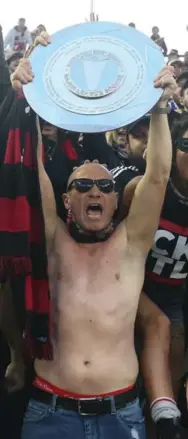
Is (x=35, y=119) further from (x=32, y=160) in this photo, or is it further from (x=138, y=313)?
(x=138, y=313)

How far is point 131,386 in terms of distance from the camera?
2.14 metres

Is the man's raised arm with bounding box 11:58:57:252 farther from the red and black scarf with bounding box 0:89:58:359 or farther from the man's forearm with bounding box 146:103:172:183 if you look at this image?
the man's forearm with bounding box 146:103:172:183

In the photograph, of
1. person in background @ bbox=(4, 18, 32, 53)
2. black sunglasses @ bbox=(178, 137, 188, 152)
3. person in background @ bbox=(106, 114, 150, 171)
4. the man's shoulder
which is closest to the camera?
black sunglasses @ bbox=(178, 137, 188, 152)

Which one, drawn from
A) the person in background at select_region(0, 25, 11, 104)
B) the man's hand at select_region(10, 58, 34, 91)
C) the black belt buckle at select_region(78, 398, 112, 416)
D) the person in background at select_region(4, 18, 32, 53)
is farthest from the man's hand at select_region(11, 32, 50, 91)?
the person in background at select_region(4, 18, 32, 53)

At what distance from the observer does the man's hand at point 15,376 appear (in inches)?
103

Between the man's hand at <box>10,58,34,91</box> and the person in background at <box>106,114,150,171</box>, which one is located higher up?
the man's hand at <box>10,58,34,91</box>

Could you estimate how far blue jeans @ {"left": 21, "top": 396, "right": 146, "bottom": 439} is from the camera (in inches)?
80.8

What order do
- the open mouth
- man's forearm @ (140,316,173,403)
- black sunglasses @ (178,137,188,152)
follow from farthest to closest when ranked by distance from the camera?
black sunglasses @ (178,137,188,152), man's forearm @ (140,316,173,403), the open mouth

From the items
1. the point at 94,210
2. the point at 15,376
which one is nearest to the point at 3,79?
the point at 94,210

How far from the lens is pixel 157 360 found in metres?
2.42

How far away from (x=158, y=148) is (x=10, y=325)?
1038 mm

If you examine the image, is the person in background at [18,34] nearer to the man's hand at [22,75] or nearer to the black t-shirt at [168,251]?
the black t-shirt at [168,251]

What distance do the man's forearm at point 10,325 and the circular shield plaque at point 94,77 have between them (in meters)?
0.85

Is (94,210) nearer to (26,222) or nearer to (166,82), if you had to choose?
(26,222)
